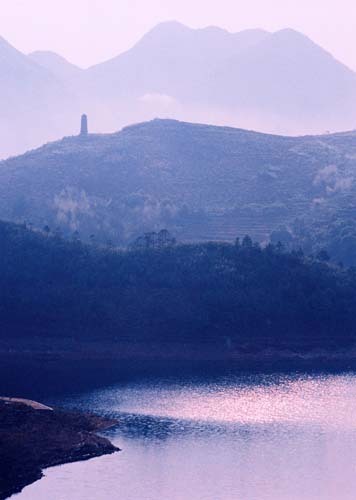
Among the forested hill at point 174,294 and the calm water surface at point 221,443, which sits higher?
the forested hill at point 174,294

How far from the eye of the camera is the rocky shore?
3135 inches

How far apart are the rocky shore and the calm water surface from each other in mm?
1405

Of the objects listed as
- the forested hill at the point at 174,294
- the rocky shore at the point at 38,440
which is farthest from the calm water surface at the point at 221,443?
the forested hill at the point at 174,294

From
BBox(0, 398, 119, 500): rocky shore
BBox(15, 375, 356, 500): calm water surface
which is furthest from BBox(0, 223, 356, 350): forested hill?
BBox(0, 398, 119, 500): rocky shore

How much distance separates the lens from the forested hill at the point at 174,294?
14138 centimetres

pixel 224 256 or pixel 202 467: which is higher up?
pixel 224 256

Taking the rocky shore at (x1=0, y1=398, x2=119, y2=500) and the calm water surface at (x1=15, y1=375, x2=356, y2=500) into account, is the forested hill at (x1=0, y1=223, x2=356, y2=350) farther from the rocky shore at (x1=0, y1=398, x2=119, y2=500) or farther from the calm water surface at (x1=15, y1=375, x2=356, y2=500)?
the rocky shore at (x1=0, y1=398, x2=119, y2=500)

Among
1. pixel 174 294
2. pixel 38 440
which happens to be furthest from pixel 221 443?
pixel 174 294

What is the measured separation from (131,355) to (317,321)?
26.3m

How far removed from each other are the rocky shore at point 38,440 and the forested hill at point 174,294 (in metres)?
45.0

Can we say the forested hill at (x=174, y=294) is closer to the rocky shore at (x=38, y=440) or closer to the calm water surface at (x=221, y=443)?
the calm water surface at (x=221, y=443)

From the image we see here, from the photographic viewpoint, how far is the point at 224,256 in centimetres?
15512

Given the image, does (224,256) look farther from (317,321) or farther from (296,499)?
(296,499)

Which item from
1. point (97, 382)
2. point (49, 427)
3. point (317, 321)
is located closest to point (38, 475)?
point (49, 427)
